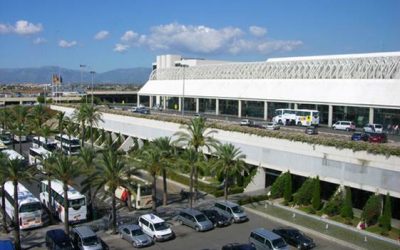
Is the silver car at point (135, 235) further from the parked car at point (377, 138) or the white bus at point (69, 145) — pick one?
the white bus at point (69, 145)

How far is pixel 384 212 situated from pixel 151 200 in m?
19.7

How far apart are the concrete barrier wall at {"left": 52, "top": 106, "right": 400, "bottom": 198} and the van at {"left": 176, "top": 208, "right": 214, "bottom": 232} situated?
1223cm

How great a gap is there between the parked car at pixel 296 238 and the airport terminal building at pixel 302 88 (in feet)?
119

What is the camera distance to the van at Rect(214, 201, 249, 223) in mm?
34253

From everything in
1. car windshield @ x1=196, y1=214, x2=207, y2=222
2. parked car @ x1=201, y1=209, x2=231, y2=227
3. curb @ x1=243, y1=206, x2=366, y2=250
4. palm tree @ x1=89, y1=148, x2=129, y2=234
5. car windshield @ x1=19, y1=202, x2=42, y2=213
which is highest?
palm tree @ x1=89, y1=148, x2=129, y2=234

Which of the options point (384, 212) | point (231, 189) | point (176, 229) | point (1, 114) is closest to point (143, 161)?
point (176, 229)

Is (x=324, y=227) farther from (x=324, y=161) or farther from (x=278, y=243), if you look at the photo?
(x=324, y=161)

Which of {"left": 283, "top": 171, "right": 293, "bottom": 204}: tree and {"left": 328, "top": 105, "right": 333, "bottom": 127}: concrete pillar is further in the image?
{"left": 328, "top": 105, "right": 333, "bottom": 127}: concrete pillar

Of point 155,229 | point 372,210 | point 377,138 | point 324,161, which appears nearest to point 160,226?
point 155,229

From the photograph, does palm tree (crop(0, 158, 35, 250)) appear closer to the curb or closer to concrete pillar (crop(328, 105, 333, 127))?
the curb

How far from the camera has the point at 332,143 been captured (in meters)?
38.2

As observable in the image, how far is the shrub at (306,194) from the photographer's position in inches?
1501

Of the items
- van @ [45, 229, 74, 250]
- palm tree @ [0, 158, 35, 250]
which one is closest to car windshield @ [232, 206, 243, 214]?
van @ [45, 229, 74, 250]

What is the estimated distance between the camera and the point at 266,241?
27828 millimetres
